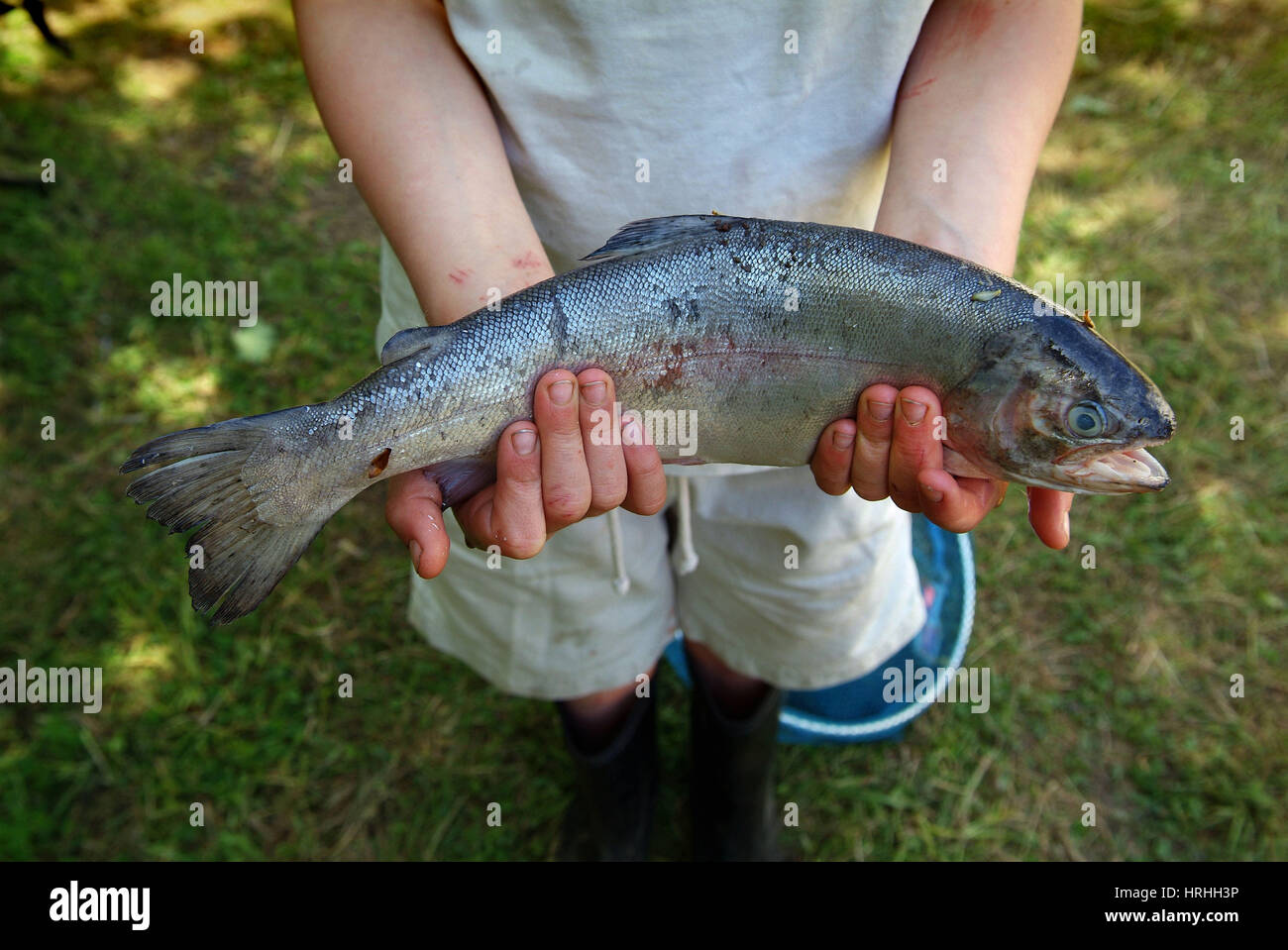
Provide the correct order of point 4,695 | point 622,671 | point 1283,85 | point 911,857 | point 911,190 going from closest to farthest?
1. point 911,190
2. point 622,671
3. point 911,857
4. point 4,695
5. point 1283,85

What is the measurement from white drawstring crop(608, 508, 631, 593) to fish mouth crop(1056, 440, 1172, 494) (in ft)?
3.66

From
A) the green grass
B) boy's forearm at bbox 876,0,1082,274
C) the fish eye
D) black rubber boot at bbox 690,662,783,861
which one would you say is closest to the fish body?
the fish eye

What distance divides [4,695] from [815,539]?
332 cm

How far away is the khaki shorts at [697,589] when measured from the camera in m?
2.59

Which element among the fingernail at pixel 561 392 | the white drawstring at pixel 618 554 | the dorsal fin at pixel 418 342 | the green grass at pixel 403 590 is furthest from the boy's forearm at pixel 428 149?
the green grass at pixel 403 590

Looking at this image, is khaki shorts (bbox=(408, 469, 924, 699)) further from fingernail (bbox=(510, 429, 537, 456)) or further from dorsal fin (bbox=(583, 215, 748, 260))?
dorsal fin (bbox=(583, 215, 748, 260))

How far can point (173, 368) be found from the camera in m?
4.72

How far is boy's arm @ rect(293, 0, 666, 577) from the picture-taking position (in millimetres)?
2016

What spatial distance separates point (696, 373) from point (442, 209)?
0.68 meters

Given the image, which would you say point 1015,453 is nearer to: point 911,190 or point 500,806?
point 911,190

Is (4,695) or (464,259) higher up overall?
(464,259)

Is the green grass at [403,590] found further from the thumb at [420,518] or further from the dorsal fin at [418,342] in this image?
the dorsal fin at [418,342]

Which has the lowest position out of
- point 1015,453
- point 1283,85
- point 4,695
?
point 4,695
